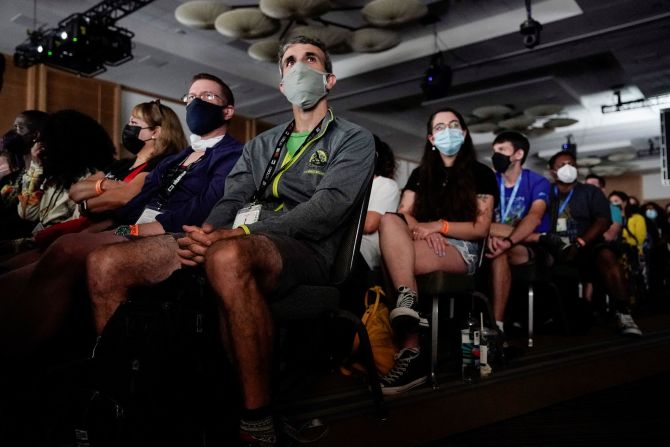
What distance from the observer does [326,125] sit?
1879 millimetres

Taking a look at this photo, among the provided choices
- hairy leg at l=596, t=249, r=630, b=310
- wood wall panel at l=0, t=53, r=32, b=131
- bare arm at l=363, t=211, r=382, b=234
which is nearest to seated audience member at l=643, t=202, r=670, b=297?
hairy leg at l=596, t=249, r=630, b=310

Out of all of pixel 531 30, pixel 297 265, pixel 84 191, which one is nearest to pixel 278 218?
pixel 297 265

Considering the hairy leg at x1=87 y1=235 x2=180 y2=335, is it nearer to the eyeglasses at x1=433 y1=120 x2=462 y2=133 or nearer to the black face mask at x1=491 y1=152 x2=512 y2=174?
the eyeglasses at x1=433 y1=120 x2=462 y2=133

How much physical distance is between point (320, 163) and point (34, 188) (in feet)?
6.33

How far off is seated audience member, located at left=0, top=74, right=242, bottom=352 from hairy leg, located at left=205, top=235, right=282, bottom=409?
1.39 feet

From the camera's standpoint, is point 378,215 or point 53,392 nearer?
point 53,392

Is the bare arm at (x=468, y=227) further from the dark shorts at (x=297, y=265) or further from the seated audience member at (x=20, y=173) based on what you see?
the seated audience member at (x=20, y=173)

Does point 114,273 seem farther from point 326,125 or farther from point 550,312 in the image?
point 550,312

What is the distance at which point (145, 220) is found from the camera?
2.18 meters

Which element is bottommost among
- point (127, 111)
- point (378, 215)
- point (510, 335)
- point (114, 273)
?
point (510, 335)

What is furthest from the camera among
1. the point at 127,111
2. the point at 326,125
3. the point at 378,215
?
the point at 127,111

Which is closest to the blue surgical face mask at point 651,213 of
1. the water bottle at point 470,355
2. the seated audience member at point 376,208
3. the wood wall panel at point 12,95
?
the seated audience member at point 376,208

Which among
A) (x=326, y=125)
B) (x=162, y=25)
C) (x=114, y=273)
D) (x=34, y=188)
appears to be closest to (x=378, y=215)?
(x=326, y=125)

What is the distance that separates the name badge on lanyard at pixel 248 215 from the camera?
177cm
